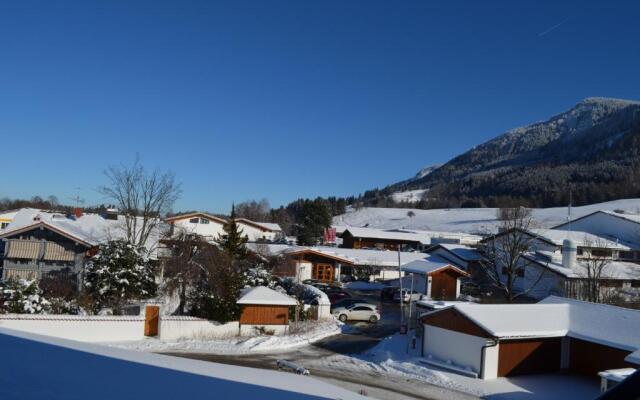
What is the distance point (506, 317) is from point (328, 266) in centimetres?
3403

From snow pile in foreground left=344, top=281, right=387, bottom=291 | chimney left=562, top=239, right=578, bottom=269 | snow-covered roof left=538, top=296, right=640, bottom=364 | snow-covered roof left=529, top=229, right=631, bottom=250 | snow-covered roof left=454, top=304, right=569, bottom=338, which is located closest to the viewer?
snow-covered roof left=538, top=296, right=640, bottom=364

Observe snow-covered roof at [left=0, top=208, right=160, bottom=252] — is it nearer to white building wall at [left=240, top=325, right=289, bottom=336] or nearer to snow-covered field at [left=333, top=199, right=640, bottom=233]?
white building wall at [left=240, top=325, right=289, bottom=336]

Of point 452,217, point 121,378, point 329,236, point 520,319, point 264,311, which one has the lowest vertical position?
point 264,311

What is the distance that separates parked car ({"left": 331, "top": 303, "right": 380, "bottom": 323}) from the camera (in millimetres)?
35531

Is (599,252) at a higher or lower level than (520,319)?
higher

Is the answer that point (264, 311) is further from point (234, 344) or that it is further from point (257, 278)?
point (257, 278)

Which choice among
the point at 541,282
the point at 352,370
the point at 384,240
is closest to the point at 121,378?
the point at 352,370

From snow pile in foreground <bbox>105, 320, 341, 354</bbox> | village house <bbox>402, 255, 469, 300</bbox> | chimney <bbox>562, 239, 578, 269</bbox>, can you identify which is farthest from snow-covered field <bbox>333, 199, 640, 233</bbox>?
snow pile in foreground <bbox>105, 320, 341, 354</bbox>

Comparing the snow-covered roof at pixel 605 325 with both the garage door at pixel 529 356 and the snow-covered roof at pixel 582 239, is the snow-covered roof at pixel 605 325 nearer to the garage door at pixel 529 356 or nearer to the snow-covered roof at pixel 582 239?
the garage door at pixel 529 356

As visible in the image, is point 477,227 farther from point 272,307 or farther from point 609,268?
point 272,307

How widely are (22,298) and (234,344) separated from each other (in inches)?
411

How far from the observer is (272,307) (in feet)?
100

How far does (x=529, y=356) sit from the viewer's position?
24.2 meters

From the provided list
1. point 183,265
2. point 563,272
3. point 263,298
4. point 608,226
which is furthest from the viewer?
point 608,226
